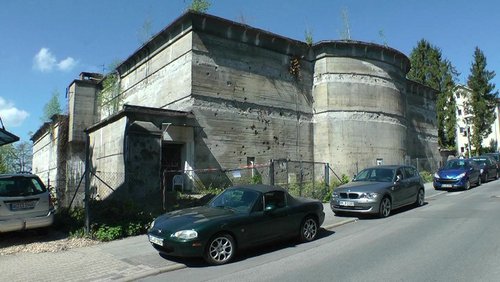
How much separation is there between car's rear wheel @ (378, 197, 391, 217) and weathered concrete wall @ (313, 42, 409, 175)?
1382cm

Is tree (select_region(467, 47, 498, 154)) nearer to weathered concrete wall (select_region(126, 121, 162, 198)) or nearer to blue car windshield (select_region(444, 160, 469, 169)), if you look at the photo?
blue car windshield (select_region(444, 160, 469, 169))

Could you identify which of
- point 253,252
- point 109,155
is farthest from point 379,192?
point 109,155

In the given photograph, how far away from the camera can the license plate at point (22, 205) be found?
361 inches

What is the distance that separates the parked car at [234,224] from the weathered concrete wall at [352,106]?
17771 mm

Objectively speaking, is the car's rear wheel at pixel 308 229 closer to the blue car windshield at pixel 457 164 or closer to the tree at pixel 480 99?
the blue car windshield at pixel 457 164

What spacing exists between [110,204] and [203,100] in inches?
435

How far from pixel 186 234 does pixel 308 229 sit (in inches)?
133

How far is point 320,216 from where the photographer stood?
9914 millimetres

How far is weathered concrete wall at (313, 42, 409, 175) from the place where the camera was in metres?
27.2

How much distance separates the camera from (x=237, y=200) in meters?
8.86

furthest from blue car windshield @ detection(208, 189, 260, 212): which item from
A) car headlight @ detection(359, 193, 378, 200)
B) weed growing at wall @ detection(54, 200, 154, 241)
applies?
car headlight @ detection(359, 193, 378, 200)

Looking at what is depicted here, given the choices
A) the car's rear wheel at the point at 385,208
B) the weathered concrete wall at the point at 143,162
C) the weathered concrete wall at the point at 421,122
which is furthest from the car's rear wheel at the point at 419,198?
the weathered concrete wall at the point at 421,122

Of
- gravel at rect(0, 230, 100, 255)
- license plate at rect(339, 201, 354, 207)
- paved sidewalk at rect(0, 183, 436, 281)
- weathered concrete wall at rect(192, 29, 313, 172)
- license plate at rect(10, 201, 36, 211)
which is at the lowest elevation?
paved sidewalk at rect(0, 183, 436, 281)

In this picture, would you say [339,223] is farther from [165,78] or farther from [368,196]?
[165,78]
